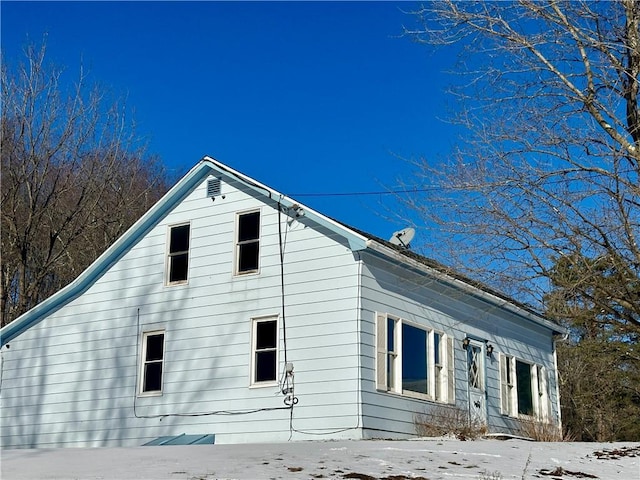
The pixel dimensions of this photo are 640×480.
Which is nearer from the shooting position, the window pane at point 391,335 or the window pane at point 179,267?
the window pane at point 391,335

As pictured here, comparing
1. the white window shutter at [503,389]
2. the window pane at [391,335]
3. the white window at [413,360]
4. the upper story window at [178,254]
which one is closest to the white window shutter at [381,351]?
the white window at [413,360]

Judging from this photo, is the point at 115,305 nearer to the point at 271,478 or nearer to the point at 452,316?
the point at 452,316

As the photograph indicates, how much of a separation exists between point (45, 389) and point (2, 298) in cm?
670

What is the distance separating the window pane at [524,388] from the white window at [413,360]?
155 inches

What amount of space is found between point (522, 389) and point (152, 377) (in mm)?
9285

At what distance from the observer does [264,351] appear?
1595cm

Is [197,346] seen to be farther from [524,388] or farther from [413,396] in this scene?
[524,388]

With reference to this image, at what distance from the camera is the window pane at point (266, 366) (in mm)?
15781

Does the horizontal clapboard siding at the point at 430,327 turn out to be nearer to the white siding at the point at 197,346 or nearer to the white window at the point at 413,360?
the white window at the point at 413,360

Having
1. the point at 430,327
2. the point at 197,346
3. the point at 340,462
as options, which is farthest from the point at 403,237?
the point at 340,462

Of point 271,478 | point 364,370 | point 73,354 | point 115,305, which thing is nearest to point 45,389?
point 73,354

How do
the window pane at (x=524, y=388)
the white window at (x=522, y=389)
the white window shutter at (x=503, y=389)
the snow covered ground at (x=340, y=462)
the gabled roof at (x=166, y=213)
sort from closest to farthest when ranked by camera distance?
the snow covered ground at (x=340, y=462) → the gabled roof at (x=166, y=213) → the white window shutter at (x=503, y=389) → the white window at (x=522, y=389) → the window pane at (x=524, y=388)

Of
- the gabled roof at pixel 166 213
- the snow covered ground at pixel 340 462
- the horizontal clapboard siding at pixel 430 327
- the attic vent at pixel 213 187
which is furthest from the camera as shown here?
the attic vent at pixel 213 187

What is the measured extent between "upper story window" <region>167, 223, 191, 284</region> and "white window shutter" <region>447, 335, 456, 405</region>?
5.86 m
